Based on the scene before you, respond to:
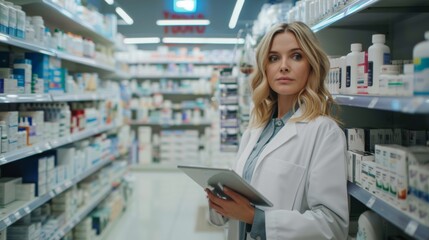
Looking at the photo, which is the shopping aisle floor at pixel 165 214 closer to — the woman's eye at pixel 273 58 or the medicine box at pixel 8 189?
the medicine box at pixel 8 189

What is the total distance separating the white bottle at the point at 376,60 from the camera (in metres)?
1.68

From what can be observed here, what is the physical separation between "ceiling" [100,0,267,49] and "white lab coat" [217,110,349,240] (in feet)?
9.77

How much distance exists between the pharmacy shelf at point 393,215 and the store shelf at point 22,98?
1945 mm

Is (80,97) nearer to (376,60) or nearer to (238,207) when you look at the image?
(238,207)

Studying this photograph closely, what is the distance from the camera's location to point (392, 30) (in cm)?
235

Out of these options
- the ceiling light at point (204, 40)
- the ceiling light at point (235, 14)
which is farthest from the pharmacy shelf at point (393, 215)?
the ceiling light at point (204, 40)

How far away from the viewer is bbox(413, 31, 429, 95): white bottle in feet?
3.80

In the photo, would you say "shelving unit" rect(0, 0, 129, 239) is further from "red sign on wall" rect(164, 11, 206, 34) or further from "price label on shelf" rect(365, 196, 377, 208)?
"price label on shelf" rect(365, 196, 377, 208)

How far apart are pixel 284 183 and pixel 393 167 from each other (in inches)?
16.8

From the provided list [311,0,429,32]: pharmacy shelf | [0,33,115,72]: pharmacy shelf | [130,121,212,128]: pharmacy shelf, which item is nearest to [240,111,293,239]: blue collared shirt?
[311,0,429,32]: pharmacy shelf

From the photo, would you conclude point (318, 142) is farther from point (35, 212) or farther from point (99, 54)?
point (99, 54)

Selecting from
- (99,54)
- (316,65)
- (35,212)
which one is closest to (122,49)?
(99,54)

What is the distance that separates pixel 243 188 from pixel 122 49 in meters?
4.70

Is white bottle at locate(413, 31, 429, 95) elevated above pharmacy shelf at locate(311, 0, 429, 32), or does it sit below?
below
